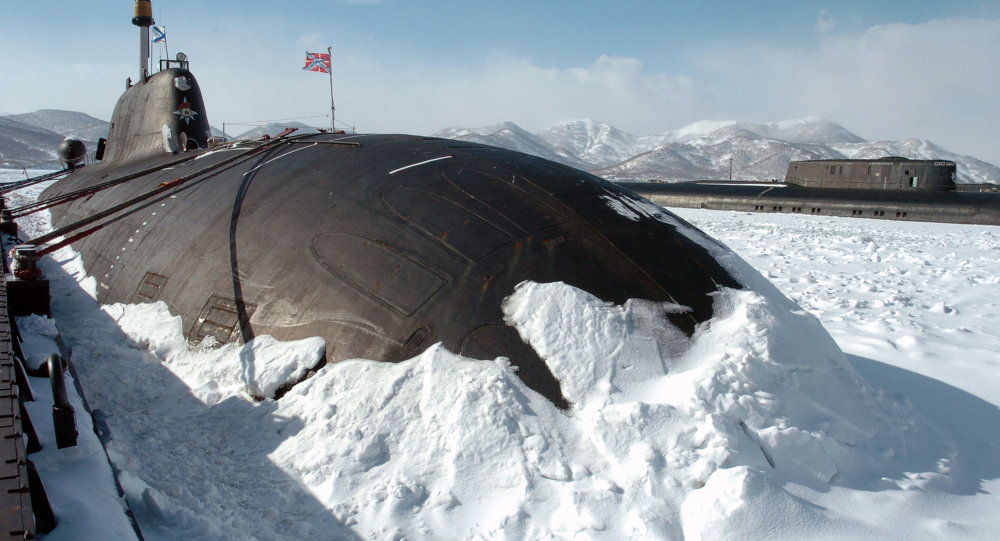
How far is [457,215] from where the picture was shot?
4660 mm

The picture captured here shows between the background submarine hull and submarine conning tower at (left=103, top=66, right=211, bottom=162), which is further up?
submarine conning tower at (left=103, top=66, right=211, bottom=162)

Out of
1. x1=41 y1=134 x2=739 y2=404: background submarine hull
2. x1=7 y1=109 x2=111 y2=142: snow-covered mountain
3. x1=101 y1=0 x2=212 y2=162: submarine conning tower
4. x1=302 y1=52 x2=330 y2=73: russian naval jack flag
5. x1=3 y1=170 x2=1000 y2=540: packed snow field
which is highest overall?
x1=7 y1=109 x2=111 y2=142: snow-covered mountain

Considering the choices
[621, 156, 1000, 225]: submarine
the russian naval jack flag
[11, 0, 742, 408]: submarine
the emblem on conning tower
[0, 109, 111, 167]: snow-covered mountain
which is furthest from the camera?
[0, 109, 111, 167]: snow-covered mountain

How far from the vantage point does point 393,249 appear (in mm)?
4469

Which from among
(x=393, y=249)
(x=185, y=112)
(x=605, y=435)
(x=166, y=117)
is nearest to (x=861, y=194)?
(x=185, y=112)

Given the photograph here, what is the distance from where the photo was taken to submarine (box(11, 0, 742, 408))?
13.3 feet

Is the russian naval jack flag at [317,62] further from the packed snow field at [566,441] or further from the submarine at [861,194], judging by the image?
the submarine at [861,194]

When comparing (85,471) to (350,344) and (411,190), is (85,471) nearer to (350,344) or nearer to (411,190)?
(350,344)

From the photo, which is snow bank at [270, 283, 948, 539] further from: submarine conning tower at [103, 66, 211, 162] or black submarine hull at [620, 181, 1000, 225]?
black submarine hull at [620, 181, 1000, 225]

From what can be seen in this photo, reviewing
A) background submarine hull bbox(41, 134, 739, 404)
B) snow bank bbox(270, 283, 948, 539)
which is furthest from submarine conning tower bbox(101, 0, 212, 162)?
snow bank bbox(270, 283, 948, 539)

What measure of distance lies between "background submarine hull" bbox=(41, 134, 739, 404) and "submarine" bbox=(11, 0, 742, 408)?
0.01 m

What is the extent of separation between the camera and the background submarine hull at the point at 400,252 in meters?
4.04

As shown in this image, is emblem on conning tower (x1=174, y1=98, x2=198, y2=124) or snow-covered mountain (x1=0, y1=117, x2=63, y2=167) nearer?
emblem on conning tower (x1=174, y1=98, x2=198, y2=124)

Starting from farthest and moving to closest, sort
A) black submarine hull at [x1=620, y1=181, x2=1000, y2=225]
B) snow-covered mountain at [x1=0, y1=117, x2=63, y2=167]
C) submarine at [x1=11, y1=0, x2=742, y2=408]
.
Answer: snow-covered mountain at [x1=0, y1=117, x2=63, y2=167], black submarine hull at [x1=620, y1=181, x2=1000, y2=225], submarine at [x1=11, y1=0, x2=742, y2=408]
